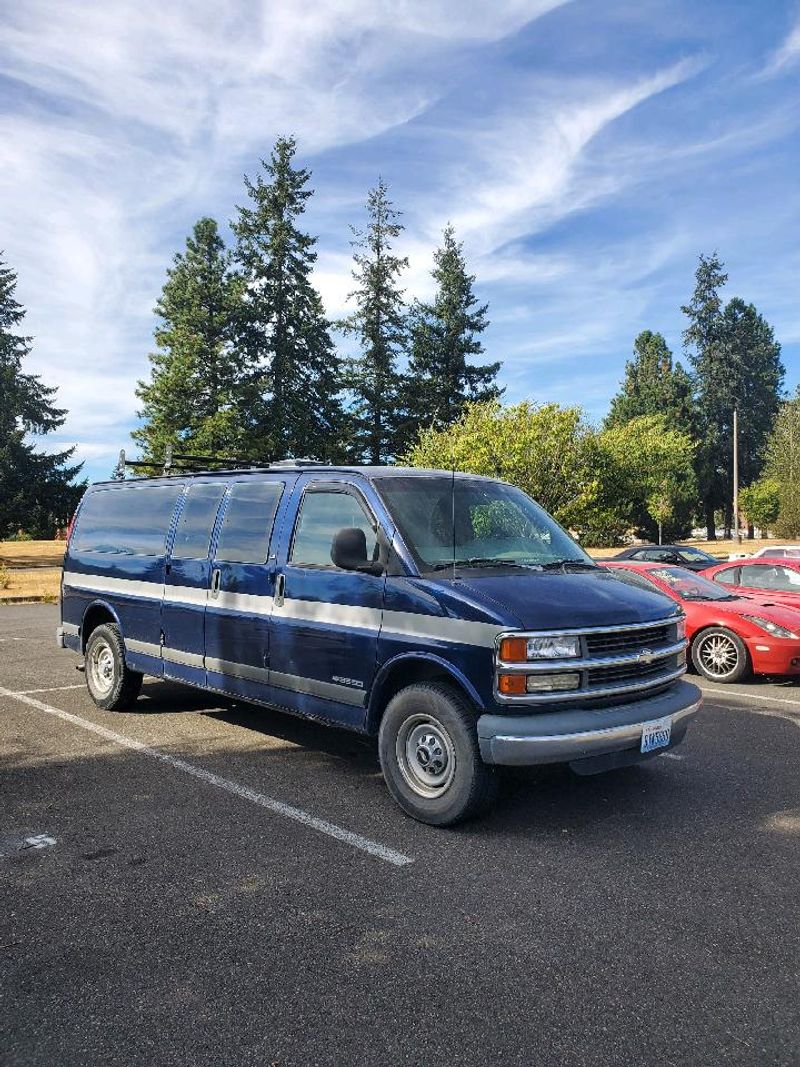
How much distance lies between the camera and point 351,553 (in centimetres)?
489

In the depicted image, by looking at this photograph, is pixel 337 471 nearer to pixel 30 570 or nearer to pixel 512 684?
pixel 512 684

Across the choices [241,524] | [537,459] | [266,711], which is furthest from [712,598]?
[537,459]

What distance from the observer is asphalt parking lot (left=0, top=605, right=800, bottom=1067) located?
2.70 meters

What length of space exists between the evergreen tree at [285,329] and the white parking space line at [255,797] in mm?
41326

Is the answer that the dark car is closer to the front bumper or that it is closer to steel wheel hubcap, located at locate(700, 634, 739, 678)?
steel wheel hubcap, located at locate(700, 634, 739, 678)

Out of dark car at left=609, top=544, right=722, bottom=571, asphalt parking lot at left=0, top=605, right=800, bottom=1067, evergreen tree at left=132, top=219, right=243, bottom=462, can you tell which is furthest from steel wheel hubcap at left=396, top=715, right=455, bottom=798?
evergreen tree at left=132, top=219, right=243, bottom=462

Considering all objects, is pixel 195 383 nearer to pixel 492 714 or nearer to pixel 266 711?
pixel 266 711

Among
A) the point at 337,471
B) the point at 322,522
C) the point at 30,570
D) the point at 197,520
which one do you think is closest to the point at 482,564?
the point at 322,522

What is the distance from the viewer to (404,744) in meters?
4.74

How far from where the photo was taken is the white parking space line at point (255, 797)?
4.25 m

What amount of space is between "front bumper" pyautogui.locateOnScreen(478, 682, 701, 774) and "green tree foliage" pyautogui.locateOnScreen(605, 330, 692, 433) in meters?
70.8

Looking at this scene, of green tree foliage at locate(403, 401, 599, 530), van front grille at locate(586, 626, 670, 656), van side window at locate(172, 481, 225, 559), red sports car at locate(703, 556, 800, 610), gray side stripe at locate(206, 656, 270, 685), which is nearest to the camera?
van front grille at locate(586, 626, 670, 656)

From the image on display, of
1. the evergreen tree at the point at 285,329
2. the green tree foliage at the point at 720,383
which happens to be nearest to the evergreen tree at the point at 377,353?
A: the evergreen tree at the point at 285,329

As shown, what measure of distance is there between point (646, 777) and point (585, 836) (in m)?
1.34
